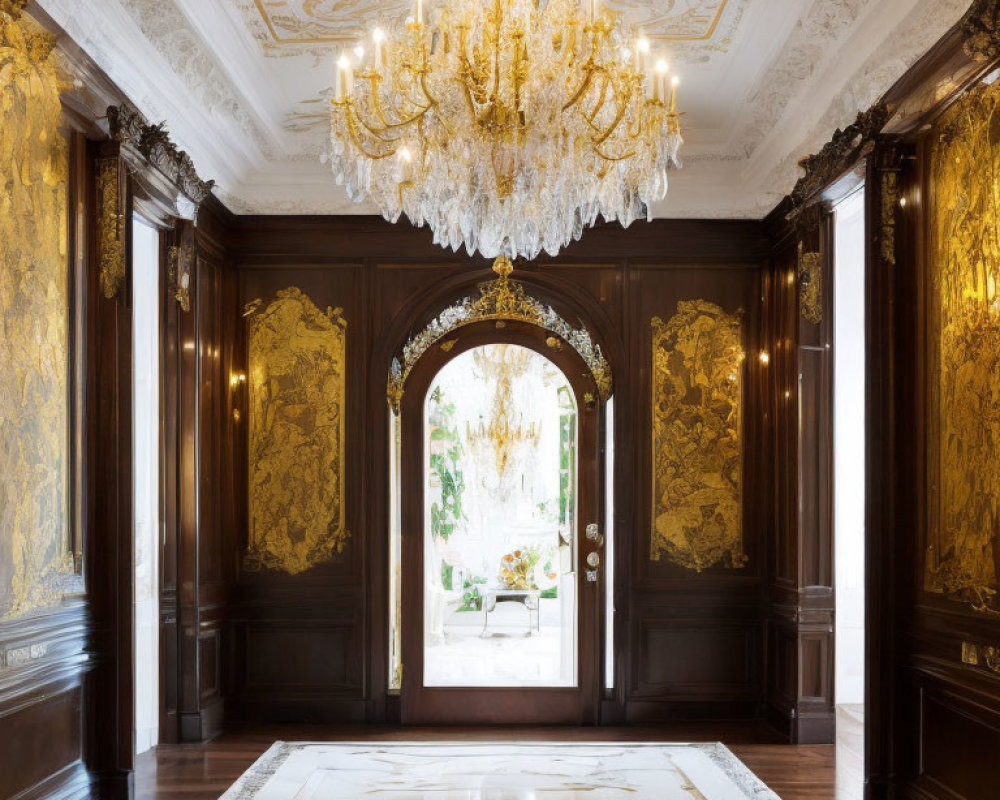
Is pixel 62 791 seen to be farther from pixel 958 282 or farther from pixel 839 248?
pixel 839 248

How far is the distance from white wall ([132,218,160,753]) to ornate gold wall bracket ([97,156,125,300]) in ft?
4.63

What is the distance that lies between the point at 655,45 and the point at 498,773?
140 inches

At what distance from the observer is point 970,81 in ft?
12.5

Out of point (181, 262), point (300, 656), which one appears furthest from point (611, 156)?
point (300, 656)

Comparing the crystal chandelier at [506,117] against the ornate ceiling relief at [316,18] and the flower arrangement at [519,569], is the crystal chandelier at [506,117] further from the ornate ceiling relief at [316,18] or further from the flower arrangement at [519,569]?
the flower arrangement at [519,569]

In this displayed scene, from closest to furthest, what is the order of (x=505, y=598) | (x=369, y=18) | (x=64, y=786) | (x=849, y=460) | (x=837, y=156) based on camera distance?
(x=64, y=786), (x=369, y=18), (x=837, y=156), (x=505, y=598), (x=849, y=460)

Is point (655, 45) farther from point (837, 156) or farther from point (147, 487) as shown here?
point (147, 487)

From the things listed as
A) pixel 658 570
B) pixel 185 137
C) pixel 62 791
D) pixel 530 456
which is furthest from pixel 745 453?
pixel 62 791

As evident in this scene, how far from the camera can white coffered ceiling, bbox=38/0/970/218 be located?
14.0 ft

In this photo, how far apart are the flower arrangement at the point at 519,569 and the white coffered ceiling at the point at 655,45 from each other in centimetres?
253

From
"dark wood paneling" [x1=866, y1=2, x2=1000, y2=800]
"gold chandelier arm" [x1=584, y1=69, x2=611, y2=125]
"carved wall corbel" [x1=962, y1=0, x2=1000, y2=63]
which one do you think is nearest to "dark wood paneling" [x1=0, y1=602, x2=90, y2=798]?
"gold chandelier arm" [x1=584, y1=69, x2=611, y2=125]

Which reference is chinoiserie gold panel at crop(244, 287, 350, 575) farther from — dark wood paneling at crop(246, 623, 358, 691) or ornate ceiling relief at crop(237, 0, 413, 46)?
ornate ceiling relief at crop(237, 0, 413, 46)

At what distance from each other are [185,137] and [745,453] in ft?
12.2

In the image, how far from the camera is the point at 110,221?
438 centimetres
